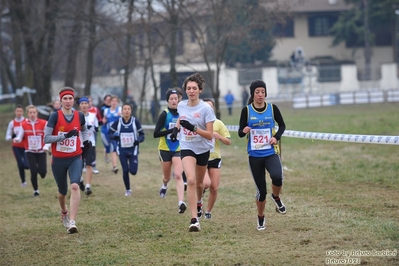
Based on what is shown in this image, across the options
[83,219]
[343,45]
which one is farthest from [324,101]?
[83,219]

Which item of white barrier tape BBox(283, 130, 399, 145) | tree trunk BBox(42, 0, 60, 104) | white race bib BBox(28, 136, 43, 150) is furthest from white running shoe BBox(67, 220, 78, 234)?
tree trunk BBox(42, 0, 60, 104)

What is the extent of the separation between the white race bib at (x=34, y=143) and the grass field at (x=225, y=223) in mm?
1120

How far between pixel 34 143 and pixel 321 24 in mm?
64373

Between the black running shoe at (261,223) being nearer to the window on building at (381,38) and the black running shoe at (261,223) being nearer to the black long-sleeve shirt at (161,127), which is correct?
the black long-sleeve shirt at (161,127)

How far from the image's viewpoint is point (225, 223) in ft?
37.5

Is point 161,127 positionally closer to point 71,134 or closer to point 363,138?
point 71,134

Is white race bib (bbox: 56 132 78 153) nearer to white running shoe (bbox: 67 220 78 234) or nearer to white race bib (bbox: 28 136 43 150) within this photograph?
white running shoe (bbox: 67 220 78 234)

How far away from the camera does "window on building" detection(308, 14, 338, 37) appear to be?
77.7 metres

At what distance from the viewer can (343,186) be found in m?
15.4

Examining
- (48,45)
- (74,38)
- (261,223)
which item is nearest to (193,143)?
(261,223)

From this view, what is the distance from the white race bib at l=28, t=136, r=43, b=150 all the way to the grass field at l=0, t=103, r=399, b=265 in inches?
44.1

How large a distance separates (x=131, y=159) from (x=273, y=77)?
4957 centimetres

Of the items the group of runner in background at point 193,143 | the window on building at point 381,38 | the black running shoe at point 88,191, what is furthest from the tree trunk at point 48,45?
the window on building at point 381,38

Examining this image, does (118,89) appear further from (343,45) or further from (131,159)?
(131,159)
